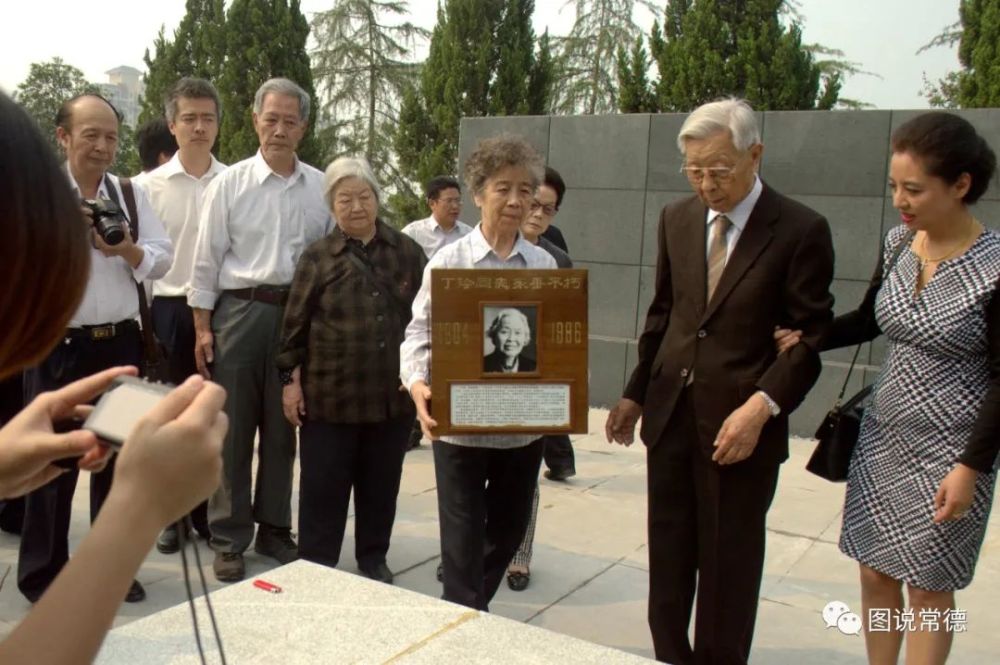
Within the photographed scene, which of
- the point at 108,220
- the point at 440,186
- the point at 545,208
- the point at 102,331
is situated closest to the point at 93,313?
the point at 102,331

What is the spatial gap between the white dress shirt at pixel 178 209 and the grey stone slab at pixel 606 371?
14.1ft

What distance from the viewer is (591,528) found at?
4902 mm

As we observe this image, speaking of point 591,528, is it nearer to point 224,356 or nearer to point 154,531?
point 224,356

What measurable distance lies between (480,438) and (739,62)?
27.2 feet

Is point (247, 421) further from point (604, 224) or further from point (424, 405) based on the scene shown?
point (604, 224)

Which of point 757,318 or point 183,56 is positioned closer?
point 757,318

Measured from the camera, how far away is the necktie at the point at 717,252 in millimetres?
2873

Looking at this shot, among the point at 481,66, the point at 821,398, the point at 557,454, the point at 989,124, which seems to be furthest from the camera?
the point at 481,66

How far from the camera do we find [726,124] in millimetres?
2727

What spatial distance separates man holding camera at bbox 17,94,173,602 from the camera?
356 cm

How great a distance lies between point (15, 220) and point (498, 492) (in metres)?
2.58

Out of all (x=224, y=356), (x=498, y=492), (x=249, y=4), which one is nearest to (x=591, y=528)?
(x=498, y=492)

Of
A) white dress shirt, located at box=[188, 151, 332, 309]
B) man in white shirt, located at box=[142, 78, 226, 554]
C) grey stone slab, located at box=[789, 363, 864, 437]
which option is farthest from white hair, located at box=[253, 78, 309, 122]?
grey stone slab, located at box=[789, 363, 864, 437]

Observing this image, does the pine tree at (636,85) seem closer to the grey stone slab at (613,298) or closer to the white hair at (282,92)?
the grey stone slab at (613,298)
